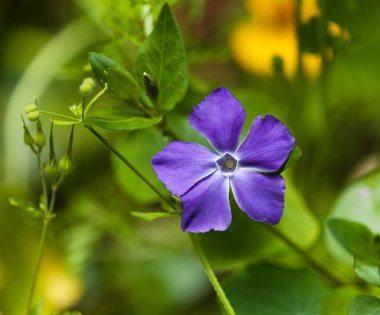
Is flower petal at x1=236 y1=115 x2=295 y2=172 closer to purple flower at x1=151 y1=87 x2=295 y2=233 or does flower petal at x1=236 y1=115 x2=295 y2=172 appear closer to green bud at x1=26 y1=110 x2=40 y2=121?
purple flower at x1=151 y1=87 x2=295 y2=233

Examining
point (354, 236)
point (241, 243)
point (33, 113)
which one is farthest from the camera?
point (241, 243)

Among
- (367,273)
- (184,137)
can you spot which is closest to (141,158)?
(184,137)

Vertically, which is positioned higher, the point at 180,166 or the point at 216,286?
the point at 180,166

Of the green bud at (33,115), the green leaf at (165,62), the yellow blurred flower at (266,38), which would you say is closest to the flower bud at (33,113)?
the green bud at (33,115)

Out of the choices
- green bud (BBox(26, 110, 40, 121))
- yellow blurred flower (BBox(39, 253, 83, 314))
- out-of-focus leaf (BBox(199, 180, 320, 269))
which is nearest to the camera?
green bud (BBox(26, 110, 40, 121))

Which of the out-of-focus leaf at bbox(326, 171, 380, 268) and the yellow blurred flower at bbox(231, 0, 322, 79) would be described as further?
the yellow blurred flower at bbox(231, 0, 322, 79)

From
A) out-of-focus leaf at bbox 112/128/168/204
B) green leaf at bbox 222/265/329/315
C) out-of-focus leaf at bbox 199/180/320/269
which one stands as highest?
out-of-focus leaf at bbox 112/128/168/204

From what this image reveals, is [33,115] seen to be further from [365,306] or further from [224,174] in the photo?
[365,306]

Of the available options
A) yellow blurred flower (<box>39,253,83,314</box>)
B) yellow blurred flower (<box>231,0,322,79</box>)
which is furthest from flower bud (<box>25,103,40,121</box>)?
yellow blurred flower (<box>231,0,322,79</box>)
